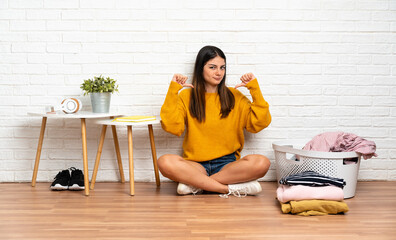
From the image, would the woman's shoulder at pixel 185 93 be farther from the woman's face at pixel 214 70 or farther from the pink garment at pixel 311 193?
the pink garment at pixel 311 193

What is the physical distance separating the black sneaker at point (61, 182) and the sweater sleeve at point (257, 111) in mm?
1273

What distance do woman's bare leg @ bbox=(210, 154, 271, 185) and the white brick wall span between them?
0.44 meters

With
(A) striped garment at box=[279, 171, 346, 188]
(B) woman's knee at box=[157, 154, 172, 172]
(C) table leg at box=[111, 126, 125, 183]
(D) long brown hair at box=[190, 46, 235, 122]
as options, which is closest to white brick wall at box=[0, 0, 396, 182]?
(C) table leg at box=[111, 126, 125, 183]

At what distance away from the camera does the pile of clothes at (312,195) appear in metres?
2.06

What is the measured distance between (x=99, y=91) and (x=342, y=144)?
63.0 inches

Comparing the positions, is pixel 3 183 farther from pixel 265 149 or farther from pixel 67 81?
pixel 265 149

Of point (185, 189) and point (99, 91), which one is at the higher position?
point (99, 91)

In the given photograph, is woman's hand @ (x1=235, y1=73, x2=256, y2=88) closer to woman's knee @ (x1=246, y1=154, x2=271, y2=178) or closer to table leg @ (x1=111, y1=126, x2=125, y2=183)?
woman's knee @ (x1=246, y1=154, x2=271, y2=178)

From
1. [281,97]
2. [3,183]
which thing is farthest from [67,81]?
[281,97]

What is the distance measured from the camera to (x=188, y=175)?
8.13ft

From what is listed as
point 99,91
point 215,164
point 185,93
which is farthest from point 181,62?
point 215,164

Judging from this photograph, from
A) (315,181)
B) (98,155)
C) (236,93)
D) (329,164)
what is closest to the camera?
(315,181)

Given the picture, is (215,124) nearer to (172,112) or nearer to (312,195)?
(172,112)

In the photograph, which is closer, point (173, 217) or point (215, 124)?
point (173, 217)
